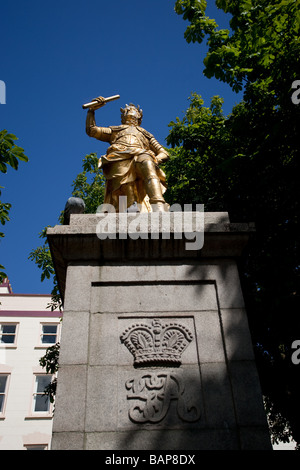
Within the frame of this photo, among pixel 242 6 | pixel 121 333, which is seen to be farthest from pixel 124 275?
pixel 242 6

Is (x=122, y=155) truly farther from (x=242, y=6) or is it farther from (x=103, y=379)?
(x=242, y=6)

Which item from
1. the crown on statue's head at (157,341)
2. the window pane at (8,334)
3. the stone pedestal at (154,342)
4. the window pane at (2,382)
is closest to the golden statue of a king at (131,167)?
the stone pedestal at (154,342)

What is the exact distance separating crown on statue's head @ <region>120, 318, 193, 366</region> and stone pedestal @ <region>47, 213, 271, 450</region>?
0.01 meters

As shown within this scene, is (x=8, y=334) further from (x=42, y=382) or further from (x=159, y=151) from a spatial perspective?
(x=159, y=151)

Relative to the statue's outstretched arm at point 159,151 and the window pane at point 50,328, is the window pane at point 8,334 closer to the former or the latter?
the window pane at point 50,328

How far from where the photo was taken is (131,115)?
7.77 meters

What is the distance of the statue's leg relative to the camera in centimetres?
595

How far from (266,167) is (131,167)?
4812mm

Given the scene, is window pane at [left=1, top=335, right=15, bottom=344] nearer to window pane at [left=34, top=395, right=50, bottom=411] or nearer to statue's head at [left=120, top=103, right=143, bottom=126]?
window pane at [left=34, top=395, right=50, bottom=411]

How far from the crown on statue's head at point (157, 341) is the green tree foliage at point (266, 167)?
167 inches

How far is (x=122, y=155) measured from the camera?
6.58m

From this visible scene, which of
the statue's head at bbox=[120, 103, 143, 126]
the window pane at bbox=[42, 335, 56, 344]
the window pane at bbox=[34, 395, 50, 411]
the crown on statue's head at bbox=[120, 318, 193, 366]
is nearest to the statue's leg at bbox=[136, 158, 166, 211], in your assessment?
the statue's head at bbox=[120, 103, 143, 126]

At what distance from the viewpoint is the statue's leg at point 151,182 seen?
595 cm
